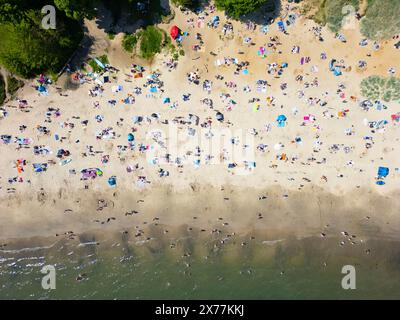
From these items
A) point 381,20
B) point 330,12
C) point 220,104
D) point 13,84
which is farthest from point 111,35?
point 381,20

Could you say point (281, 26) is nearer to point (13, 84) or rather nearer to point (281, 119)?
point (281, 119)

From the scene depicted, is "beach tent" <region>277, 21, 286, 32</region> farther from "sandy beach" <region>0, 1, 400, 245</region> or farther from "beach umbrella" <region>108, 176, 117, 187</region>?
"beach umbrella" <region>108, 176, 117, 187</region>

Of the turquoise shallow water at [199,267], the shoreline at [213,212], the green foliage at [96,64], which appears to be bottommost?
the turquoise shallow water at [199,267]

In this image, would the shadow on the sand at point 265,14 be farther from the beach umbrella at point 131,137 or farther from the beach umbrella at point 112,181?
the beach umbrella at point 112,181

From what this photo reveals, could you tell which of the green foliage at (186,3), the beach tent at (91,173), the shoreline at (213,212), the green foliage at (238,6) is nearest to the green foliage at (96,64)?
the green foliage at (186,3)

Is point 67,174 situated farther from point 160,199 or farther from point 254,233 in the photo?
point 254,233

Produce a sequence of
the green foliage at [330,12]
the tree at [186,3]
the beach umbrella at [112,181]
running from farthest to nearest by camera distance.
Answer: the beach umbrella at [112,181] → the green foliage at [330,12] → the tree at [186,3]

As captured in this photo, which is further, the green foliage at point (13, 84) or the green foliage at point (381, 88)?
the green foliage at point (13, 84)
